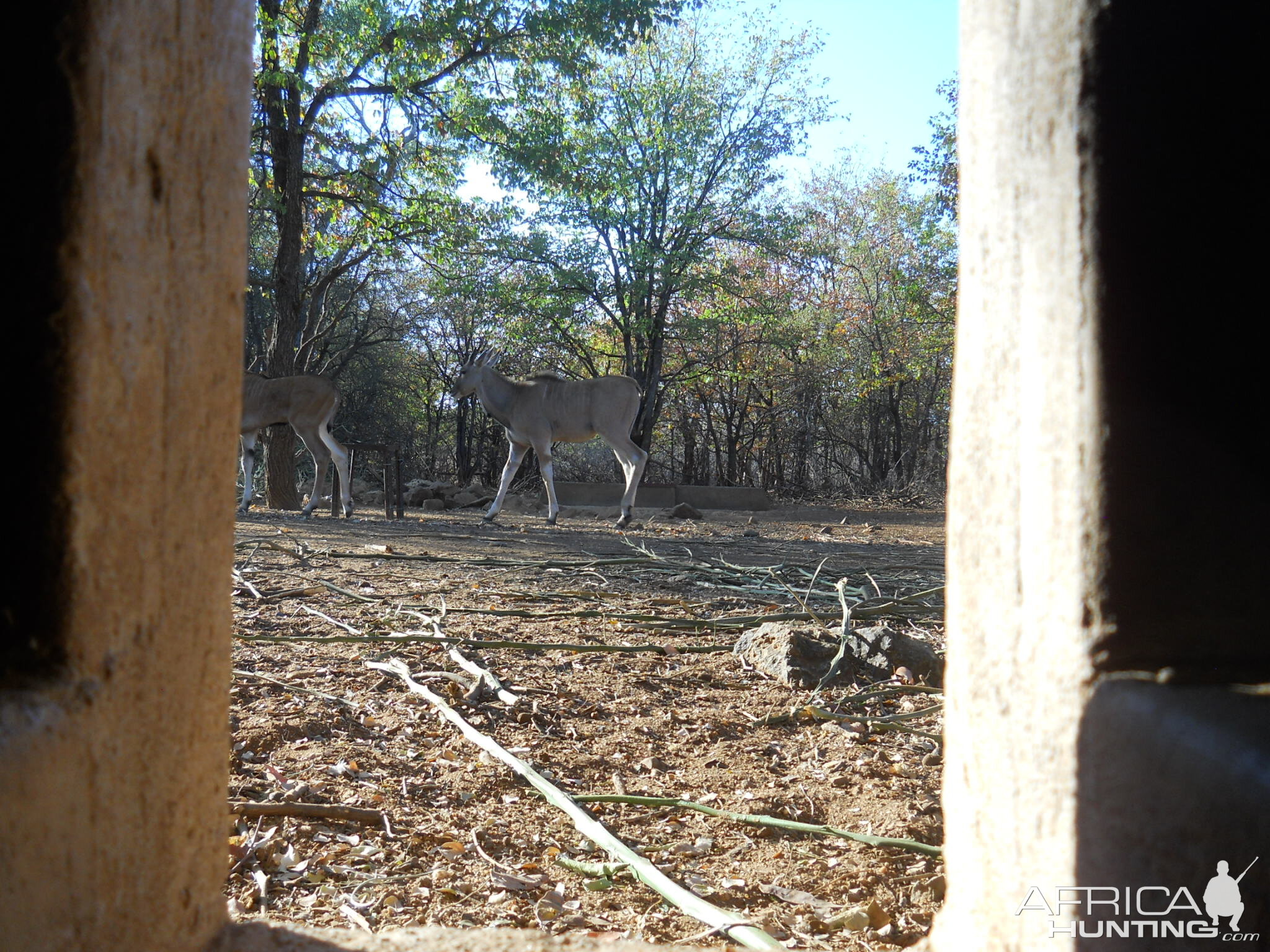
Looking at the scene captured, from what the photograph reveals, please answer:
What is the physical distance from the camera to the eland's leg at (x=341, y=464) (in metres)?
11.4

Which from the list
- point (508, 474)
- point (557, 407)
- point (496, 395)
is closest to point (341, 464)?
point (508, 474)

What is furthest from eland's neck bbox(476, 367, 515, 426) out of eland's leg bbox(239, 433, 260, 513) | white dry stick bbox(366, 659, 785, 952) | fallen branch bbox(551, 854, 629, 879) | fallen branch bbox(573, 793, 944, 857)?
fallen branch bbox(551, 854, 629, 879)

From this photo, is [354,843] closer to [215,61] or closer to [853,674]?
[215,61]

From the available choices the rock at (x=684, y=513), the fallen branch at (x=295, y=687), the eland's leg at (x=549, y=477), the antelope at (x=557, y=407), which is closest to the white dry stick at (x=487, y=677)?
the fallen branch at (x=295, y=687)

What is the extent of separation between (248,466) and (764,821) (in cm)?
1108

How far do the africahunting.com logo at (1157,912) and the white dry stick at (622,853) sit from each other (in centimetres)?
66

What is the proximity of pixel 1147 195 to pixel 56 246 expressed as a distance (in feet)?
3.62

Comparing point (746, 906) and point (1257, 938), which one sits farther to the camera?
point (746, 906)

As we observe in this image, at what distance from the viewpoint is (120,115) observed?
0.94 m

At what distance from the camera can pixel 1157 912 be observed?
86 centimetres

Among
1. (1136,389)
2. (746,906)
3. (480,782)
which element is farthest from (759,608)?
(1136,389)

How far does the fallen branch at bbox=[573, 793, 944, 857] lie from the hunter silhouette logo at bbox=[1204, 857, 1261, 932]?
3.83ft

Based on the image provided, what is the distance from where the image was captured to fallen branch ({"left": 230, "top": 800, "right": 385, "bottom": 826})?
6.82 feet

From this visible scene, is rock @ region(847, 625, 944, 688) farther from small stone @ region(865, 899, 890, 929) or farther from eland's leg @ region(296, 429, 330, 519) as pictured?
eland's leg @ region(296, 429, 330, 519)
